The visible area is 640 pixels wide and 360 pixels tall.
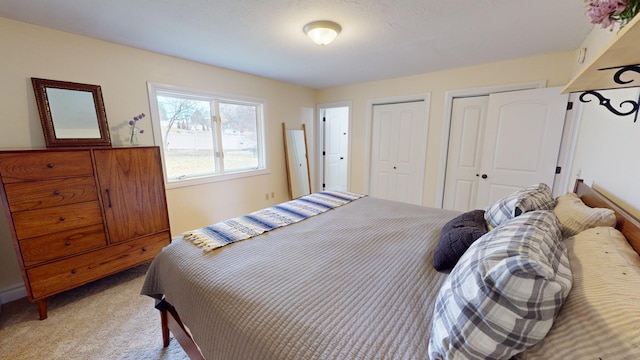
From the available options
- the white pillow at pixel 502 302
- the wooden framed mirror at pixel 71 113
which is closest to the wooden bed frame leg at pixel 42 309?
the wooden framed mirror at pixel 71 113

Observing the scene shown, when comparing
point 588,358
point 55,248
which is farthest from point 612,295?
point 55,248

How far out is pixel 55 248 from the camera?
69.6 inches

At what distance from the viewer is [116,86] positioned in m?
2.34

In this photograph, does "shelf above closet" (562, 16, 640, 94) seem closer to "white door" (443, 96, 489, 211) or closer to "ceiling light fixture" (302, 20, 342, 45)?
"ceiling light fixture" (302, 20, 342, 45)

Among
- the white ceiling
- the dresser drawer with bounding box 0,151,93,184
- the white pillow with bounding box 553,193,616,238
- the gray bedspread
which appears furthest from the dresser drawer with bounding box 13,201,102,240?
the white pillow with bounding box 553,193,616,238

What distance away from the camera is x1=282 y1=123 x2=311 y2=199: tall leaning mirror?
13.8ft

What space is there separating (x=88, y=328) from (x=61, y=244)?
Answer: 68 cm

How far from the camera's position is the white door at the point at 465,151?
3.07 m

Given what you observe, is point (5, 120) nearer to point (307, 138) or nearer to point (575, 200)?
point (307, 138)

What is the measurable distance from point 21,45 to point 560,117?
200 inches

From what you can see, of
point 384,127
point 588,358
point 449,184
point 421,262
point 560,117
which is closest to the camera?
point 588,358

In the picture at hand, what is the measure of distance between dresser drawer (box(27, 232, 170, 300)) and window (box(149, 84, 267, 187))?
83 cm

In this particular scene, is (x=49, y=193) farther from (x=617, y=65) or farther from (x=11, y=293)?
(x=617, y=65)

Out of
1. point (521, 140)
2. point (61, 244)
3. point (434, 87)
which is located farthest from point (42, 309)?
point (521, 140)
